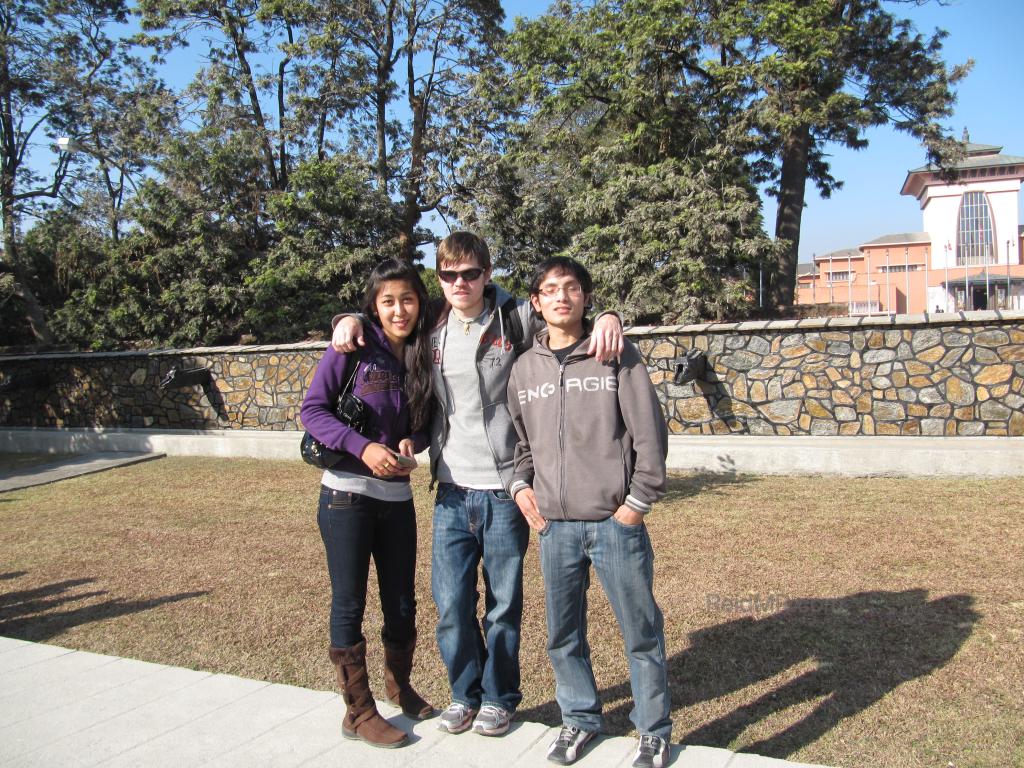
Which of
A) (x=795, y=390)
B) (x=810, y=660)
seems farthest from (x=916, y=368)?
(x=810, y=660)

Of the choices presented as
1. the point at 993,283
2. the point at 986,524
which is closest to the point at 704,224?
the point at 986,524

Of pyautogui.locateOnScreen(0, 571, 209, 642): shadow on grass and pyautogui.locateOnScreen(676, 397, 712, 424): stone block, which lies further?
pyautogui.locateOnScreen(676, 397, 712, 424): stone block

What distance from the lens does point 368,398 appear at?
2738mm

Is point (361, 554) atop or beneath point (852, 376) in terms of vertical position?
beneath

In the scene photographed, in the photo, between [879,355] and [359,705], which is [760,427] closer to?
[879,355]

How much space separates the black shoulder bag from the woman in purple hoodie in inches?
0.5

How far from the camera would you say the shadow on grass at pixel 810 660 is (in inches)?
115

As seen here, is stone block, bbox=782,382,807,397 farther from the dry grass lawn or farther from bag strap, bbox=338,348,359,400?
bag strap, bbox=338,348,359,400

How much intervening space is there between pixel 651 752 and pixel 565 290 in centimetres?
141

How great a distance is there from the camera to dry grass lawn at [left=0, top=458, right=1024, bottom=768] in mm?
2924

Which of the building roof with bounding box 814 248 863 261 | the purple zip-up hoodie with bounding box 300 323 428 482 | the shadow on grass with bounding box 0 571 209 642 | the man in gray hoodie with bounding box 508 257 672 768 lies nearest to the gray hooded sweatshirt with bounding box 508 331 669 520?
the man in gray hoodie with bounding box 508 257 672 768

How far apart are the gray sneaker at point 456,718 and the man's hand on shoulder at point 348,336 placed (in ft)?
4.16

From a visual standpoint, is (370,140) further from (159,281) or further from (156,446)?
(156,446)

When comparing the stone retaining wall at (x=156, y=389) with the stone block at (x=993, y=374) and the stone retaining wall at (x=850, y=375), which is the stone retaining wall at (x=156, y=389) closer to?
the stone retaining wall at (x=850, y=375)
